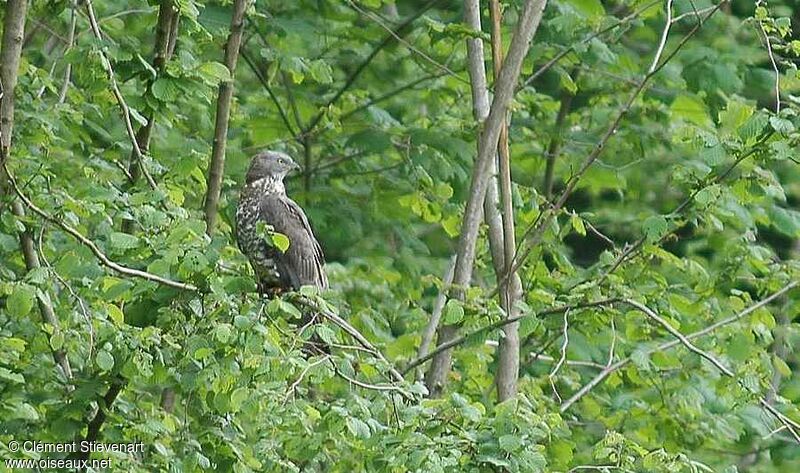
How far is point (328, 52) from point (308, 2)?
15.8 inches

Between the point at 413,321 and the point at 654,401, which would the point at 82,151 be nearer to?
the point at 413,321

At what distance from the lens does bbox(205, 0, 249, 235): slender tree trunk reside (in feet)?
19.8

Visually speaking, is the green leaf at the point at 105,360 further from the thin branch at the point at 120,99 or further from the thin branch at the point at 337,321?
the thin branch at the point at 120,99

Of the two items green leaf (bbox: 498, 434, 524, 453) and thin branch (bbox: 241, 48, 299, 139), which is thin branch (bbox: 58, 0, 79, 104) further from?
green leaf (bbox: 498, 434, 524, 453)

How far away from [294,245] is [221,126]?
70cm

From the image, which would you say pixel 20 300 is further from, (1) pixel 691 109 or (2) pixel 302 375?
(1) pixel 691 109

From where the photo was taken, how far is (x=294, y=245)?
652 cm

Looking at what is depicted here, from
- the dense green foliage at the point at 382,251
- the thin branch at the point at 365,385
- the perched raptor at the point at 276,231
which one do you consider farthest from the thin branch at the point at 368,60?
the thin branch at the point at 365,385

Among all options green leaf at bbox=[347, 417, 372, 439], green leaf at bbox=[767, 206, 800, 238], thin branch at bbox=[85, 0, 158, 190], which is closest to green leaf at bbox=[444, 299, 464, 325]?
green leaf at bbox=[347, 417, 372, 439]

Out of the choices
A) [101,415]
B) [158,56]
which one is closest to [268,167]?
[158,56]

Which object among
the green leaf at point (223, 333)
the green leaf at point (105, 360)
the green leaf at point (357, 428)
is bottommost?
the green leaf at point (357, 428)

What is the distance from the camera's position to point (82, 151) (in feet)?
23.6

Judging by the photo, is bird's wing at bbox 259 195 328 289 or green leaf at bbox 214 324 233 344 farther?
bird's wing at bbox 259 195 328 289

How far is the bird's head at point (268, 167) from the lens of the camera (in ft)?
22.3
